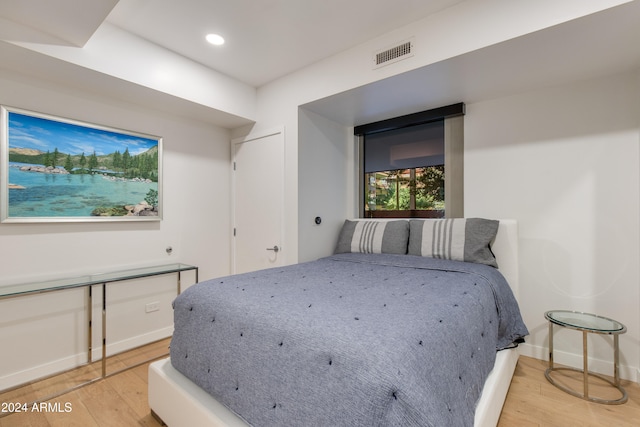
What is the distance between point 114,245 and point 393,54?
2.78m

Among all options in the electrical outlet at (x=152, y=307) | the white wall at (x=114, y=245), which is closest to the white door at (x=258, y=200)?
the white wall at (x=114, y=245)

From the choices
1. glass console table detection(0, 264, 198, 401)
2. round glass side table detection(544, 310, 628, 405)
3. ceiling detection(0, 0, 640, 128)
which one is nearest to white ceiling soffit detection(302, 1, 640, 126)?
ceiling detection(0, 0, 640, 128)

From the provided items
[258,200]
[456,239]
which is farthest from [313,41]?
[456,239]

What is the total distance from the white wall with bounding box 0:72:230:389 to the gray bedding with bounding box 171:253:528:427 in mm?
1418

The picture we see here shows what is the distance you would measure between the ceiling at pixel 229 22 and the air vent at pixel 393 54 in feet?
0.47

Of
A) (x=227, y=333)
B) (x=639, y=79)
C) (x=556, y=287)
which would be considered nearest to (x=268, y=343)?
(x=227, y=333)

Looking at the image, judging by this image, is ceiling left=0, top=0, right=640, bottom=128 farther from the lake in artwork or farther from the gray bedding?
the gray bedding

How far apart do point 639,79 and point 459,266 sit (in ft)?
5.90

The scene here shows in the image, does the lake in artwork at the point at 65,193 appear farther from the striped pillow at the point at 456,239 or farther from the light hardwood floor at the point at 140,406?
the striped pillow at the point at 456,239

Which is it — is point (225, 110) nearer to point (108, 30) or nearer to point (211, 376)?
point (108, 30)

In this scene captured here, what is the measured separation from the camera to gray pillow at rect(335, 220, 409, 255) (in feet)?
8.92

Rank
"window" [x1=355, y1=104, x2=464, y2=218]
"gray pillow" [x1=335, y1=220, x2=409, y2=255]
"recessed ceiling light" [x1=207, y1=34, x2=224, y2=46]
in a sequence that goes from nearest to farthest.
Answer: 1. "recessed ceiling light" [x1=207, y1=34, x2=224, y2=46]
2. "gray pillow" [x1=335, y1=220, x2=409, y2=255]
3. "window" [x1=355, y1=104, x2=464, y2=218]

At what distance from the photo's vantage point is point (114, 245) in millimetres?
2602

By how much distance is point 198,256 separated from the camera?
322 centimetres
